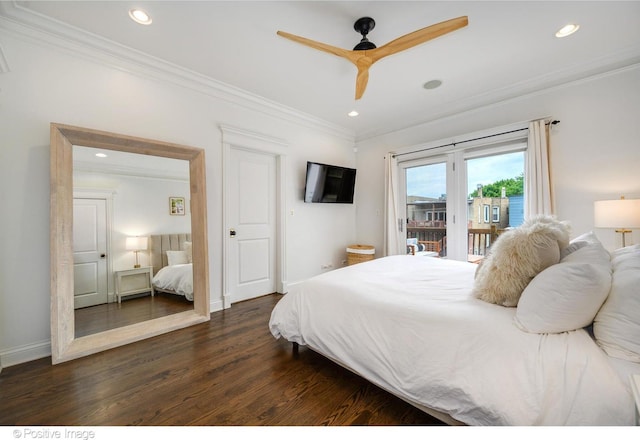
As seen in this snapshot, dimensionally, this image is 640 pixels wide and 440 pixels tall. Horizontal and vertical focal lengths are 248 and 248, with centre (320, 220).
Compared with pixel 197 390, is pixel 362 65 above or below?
above

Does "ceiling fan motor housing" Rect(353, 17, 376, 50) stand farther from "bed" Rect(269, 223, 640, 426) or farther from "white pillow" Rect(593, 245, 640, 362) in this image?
"white pillow" Rect(593, 245, 640, 362)

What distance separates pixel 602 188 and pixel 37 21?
531cm

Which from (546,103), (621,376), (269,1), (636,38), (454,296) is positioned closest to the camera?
(621,376)

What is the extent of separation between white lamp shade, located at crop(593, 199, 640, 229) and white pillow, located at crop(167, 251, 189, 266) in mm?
4164

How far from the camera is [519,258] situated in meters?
1.32

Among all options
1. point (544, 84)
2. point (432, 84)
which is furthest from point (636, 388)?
point (544, 84)

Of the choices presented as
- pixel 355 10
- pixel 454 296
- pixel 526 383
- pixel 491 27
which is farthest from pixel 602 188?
pixel 355 10

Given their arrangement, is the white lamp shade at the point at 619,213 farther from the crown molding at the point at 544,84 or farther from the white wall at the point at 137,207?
the white wall at the point at 137,207

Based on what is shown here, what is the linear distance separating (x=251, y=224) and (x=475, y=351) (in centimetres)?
289

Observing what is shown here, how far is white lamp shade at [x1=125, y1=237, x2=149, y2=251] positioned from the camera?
263 centimetres

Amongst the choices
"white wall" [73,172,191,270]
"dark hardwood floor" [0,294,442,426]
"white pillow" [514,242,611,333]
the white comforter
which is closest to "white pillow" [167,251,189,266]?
"white wall" [73,172,191,270]

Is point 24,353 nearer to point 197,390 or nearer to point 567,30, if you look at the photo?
point 197,390

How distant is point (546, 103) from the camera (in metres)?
2.86

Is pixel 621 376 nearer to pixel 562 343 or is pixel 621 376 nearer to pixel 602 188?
pixel 562 343
